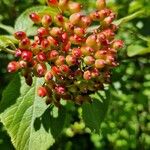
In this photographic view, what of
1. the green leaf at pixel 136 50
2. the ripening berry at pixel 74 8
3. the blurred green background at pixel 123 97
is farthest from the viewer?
the blurred green background at pixel 123 97

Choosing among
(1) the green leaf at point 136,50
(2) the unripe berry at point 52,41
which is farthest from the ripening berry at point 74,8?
(1) the green leaf at point 136,50

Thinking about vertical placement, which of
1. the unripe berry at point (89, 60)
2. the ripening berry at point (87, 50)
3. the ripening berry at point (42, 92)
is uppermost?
the ripening berry at point (87, 50)

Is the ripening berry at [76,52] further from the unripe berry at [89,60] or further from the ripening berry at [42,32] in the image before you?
the ripening berry at [42,32]

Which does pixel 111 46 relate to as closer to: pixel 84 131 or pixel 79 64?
pixel 79 64

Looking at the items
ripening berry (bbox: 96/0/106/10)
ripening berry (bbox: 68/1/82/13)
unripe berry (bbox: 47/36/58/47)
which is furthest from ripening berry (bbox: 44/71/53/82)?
ripening berry (bbox: 96/0/106/10)

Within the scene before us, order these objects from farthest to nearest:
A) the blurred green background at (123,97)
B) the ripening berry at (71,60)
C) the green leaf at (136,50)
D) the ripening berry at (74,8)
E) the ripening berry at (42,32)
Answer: the blurred green background at (123,97) → the green leaf at (136,50) → the ripening berry at (74,8) → the ripening berry at (42,32) → the ripening berry at (71,60)

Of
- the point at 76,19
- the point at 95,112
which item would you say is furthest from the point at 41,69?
the point at 95,112

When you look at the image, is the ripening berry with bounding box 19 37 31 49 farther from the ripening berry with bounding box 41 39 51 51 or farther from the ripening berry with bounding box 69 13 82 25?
the ripening berry with bounding box 69 13 82 25
